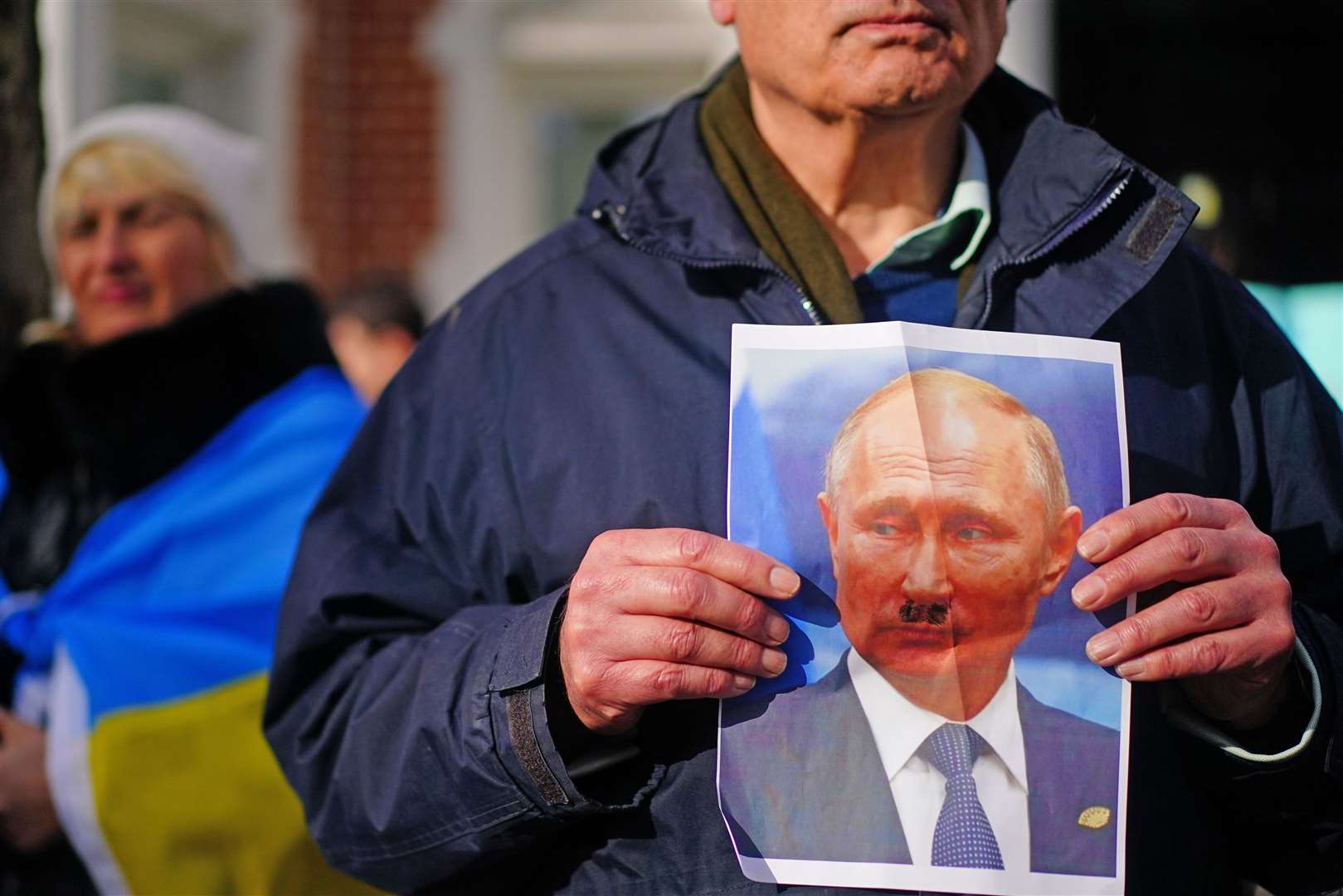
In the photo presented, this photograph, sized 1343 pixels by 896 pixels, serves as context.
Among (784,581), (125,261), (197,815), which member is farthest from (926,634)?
(125,261)

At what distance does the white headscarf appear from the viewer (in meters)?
3.16

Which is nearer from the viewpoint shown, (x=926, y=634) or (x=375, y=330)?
(x=926, y=634)

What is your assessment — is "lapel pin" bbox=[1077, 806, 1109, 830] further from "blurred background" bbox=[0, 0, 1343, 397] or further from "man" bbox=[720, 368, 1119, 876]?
"blurred background" bbox=[0, 0, 1343, 397]

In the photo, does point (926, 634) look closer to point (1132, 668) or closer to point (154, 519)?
point (1132, 668)

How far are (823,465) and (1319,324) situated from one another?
320 centimetres

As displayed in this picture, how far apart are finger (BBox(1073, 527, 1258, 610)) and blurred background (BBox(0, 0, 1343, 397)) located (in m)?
4.56

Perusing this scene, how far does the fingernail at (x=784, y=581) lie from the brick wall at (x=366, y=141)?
5.50 metres

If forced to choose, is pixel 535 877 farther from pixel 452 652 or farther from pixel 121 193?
pixel 121 193

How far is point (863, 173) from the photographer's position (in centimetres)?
172

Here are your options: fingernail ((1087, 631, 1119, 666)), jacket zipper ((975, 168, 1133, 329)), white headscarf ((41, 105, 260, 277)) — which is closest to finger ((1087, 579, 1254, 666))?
fingernail ((1087, 631, 1119, 666))

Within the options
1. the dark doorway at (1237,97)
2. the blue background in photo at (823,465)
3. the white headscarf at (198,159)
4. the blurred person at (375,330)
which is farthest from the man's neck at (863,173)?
the dark doorway at (1237,97)

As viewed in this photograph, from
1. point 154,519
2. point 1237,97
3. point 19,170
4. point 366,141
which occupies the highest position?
point 1237,97

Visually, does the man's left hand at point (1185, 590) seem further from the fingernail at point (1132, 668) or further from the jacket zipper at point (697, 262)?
the jacket zipper at point (697, 262)

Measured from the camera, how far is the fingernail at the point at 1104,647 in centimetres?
134
